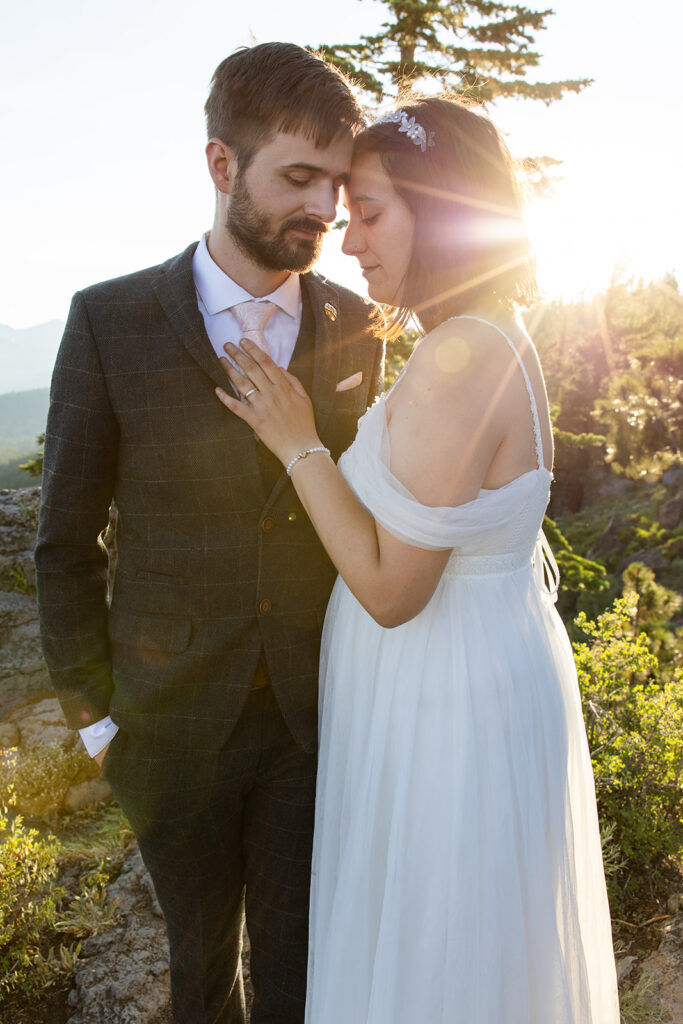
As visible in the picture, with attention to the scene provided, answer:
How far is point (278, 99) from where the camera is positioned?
6.62 ft

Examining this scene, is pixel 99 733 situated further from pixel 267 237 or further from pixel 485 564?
pixel 267 237

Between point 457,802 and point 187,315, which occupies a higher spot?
point 187,315

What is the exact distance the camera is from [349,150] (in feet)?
6.75

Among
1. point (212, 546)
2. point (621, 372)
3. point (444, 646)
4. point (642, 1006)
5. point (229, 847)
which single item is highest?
point (621, 372)

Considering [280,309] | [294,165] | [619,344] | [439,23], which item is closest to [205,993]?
[280,309]

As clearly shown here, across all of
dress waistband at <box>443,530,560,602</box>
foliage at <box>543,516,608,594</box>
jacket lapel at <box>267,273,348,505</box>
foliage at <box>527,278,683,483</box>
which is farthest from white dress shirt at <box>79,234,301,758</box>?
foliage at <box>527,278,683,483</box>

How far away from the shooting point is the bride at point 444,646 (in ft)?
5.56

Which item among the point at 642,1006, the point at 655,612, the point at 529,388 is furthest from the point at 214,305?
the point at 655,612

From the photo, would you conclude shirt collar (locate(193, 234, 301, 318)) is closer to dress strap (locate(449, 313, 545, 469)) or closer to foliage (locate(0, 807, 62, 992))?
dress strap (locate(449, 313, 545, 469))

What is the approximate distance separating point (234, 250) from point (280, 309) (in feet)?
0.71

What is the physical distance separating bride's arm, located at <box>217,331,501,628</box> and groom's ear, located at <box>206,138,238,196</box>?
660mm

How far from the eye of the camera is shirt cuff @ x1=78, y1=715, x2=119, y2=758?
2133 mm

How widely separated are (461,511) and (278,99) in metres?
1.30

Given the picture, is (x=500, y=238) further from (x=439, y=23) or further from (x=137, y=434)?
(x=439, y=23)
